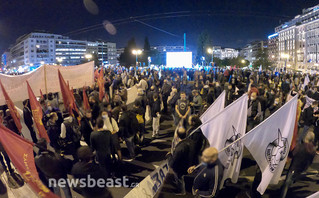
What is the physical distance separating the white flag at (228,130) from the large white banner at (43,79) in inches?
247

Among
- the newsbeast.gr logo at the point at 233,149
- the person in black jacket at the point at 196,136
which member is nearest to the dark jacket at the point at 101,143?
the person in black jacket at the point at 196,136

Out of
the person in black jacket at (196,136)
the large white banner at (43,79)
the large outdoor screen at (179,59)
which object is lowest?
the person in black jacket at (196,136)

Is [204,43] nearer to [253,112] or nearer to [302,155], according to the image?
[253,112]

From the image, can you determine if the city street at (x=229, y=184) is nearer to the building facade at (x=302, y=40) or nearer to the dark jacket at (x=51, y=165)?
the dark jacket at (x=51, y=165)

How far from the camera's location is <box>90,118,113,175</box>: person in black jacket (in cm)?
523

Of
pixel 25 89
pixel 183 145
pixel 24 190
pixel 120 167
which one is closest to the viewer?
pixel 183 145

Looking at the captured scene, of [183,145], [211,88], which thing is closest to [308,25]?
[211,88]

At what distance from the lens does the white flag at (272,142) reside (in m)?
4.60

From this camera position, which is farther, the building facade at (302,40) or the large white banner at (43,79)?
the building facade at (302,40)

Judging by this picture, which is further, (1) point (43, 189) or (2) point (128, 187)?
(2) point (128, 187)

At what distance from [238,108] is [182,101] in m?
2.92

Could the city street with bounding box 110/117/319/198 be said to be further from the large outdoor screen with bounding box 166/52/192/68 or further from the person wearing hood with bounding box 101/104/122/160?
the large outdoor screen with bounding box 166/52/192/68

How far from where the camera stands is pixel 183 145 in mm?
4766

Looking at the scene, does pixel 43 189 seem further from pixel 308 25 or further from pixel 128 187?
pixel 308 25
